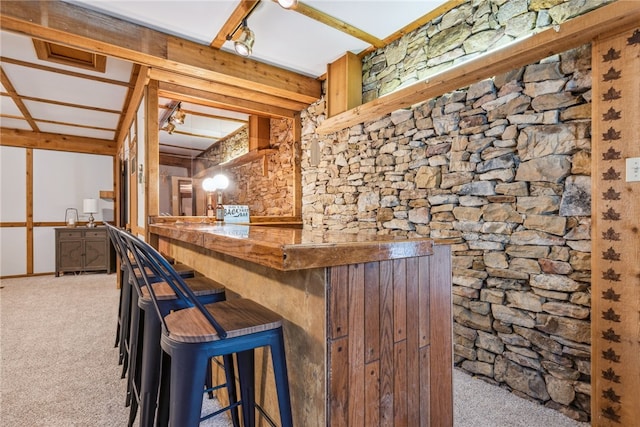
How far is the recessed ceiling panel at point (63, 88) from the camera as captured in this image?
3695 mm

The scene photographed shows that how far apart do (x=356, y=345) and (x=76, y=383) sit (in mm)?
2232

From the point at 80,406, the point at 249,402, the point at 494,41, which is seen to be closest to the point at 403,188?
the point at 494,41

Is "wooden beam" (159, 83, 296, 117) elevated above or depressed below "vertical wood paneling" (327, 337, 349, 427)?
above

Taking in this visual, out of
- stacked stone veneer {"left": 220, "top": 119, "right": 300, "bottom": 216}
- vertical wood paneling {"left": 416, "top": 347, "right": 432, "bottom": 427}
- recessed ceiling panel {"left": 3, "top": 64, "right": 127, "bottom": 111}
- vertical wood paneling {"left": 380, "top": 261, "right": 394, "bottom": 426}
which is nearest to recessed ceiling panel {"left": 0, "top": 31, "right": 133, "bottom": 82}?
recessed ceiling panel {"left": 3, "top": 64, "right": 127, "bottom": 111}

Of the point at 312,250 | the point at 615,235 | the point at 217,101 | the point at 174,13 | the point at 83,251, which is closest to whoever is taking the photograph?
the point at 312,250

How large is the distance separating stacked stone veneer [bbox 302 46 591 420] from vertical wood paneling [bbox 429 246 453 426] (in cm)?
22

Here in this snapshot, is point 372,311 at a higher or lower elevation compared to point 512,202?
lower

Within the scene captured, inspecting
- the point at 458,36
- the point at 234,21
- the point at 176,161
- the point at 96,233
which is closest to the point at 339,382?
the point at 458,36

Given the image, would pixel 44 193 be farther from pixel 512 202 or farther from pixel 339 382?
pixel 512 202

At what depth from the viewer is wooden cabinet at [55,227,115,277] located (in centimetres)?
611

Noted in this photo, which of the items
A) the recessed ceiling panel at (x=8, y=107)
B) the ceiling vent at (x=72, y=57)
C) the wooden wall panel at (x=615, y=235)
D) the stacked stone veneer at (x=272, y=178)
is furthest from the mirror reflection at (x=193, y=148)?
the wooden wall panel at (x=615, y=235)

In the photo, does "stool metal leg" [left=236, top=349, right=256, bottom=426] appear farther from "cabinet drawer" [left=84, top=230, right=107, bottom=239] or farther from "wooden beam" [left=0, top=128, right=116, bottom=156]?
"wooden beam" [left=0, top=128, right=116, bottom=156]

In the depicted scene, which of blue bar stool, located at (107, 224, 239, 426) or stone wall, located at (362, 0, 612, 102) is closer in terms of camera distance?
blue bar stool, located at (107, 224, 239, 426)

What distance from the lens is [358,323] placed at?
1146mm
